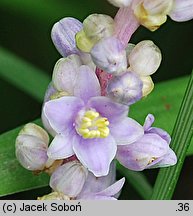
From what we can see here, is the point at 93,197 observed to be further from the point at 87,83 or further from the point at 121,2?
the point at 121,2

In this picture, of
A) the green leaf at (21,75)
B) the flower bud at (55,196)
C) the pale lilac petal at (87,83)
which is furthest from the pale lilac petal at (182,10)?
the green leaf at (21,75)

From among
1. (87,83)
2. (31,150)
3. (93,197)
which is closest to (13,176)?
(31,150)

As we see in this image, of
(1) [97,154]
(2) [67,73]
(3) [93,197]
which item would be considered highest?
(2) [67,73]

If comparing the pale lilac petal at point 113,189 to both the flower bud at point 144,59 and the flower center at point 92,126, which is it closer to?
the flower center at point 92,126

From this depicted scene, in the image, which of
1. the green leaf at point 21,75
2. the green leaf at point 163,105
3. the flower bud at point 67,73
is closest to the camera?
the flower bud at point 67,73

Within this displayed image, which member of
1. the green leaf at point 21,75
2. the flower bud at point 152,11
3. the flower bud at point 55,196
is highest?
the flower bud at point 152,11

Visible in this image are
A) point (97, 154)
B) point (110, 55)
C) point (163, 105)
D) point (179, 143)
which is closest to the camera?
point (110, 55)
